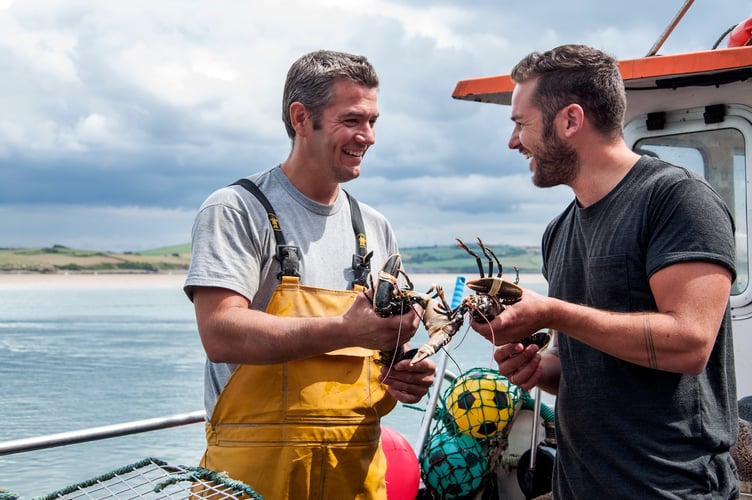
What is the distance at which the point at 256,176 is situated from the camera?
2.92 metres

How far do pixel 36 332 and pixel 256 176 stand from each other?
33.7m

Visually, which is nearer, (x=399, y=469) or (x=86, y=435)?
(x=86, y=435)

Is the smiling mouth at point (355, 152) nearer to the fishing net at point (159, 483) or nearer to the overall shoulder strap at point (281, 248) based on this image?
the overall shoulder strap at point (281, 248)

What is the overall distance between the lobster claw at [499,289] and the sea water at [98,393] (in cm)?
32

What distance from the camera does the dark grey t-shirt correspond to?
224 centimetres

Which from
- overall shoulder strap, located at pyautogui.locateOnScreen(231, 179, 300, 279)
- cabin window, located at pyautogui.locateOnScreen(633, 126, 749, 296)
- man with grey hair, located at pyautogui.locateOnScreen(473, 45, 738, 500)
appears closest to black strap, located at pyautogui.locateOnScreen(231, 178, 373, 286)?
overall shoulder strap, located at pyautogui.locateOnScreen(231, 179, 300, 279)

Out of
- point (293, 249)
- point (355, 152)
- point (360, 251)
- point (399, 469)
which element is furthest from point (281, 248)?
point (399, 469)

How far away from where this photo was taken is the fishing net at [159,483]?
7.09ft

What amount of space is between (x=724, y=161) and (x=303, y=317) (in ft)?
10.4

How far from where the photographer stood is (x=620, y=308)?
2377mm

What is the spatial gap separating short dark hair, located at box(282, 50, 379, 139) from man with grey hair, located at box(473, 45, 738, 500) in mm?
567

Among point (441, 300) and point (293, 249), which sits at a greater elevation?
point (293, 249)

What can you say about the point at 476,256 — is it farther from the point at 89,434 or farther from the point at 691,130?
the point at 691,130

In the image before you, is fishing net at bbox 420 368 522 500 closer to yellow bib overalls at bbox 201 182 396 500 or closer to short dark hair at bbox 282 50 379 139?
yellow bib overalls at bbox 201 182 396 500
